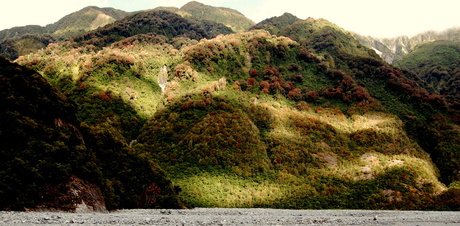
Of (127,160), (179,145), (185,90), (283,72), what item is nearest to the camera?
(127,160)

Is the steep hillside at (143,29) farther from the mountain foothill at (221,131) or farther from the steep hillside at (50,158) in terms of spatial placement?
the steep hillside at (50,158)

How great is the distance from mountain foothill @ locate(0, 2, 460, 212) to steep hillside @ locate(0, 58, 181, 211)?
0.36 feet

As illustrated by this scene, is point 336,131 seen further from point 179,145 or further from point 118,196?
point 118,196

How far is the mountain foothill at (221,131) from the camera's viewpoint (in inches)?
929

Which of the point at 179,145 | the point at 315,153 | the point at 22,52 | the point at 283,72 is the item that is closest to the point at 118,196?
the point at 179,145

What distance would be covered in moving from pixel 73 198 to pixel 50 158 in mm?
4005

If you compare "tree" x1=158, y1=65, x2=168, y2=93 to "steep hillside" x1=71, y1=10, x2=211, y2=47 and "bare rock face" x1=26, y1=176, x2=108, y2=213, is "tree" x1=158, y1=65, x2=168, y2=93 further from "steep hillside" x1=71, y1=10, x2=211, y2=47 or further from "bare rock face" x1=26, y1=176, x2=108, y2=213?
"bare rock face" x1=26, y1=176, x2=108, y2=213

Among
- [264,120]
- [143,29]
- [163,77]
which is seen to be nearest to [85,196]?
[264,120]

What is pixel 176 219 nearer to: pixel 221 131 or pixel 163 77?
pixel 221 131

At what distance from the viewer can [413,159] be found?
204 ft

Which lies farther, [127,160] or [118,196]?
[127,160]

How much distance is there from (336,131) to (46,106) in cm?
6778

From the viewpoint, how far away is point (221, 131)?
63.6 meters

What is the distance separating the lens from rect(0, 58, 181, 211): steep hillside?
18922mm
